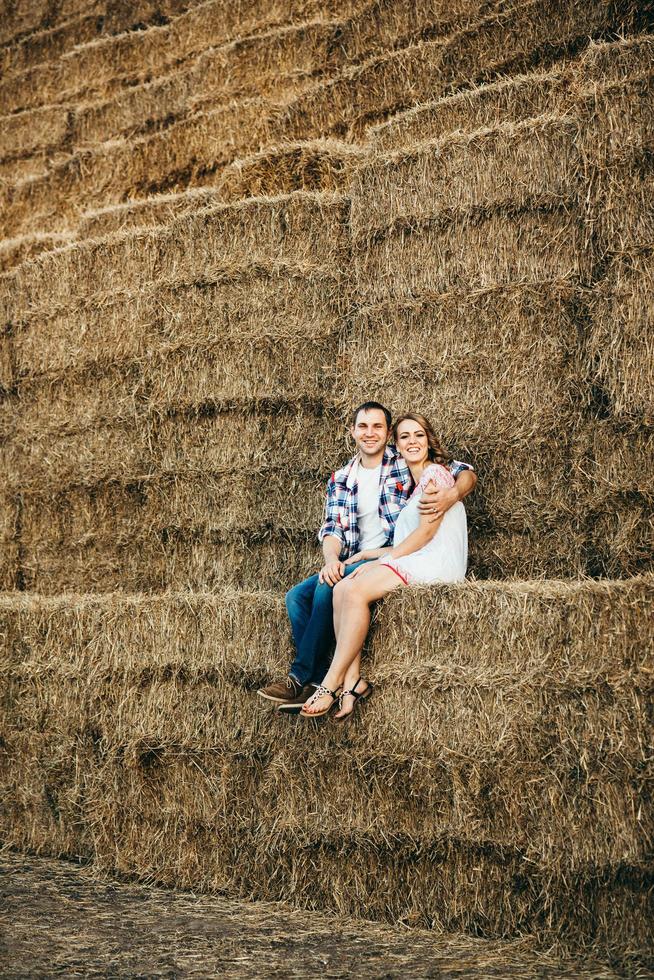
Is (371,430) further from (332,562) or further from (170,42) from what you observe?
(170,42)

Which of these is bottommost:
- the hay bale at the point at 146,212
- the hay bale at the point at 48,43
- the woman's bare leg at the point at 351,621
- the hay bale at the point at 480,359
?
the woman's bare leg at the point at 351,621

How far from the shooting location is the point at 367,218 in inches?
203

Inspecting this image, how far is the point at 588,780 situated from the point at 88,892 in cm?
200

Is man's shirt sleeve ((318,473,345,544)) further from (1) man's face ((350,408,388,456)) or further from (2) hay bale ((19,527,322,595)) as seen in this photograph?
(2) hay bale ((19,527,322,595))

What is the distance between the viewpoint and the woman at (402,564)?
403 centimetres

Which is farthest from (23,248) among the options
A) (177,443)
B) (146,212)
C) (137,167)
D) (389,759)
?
(389,759)

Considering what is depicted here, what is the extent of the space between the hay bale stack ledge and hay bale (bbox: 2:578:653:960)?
0.01 m

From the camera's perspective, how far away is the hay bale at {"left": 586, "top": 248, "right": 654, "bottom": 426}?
437cm

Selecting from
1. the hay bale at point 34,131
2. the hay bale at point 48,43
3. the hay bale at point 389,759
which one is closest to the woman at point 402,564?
the hay bale at point 389,759

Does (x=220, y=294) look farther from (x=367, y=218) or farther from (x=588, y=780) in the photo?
(x=588, y=780)

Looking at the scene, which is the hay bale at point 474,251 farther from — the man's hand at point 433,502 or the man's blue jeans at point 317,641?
the man's blue jeans at point 317,641

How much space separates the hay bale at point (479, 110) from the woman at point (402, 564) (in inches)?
58.2

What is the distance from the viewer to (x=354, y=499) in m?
4.75

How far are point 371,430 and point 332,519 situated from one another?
1.34 feet
